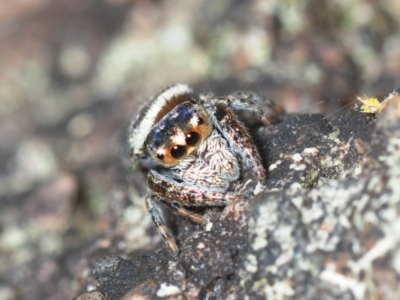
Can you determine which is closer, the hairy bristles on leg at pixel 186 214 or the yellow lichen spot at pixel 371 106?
the yellow lichen spot at pixel 371 106

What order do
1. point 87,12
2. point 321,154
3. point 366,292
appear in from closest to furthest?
point 366,292, point 321,154, point 87,12

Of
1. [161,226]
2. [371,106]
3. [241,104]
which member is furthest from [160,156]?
[371,106]

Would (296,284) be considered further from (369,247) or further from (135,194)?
(135,194)

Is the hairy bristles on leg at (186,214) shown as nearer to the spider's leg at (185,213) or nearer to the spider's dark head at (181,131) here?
the spider's leg at (185,213)

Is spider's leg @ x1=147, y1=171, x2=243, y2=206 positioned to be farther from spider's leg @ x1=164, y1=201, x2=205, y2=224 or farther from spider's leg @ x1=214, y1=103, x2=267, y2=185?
spider's leg @ x1=214, y1=103, x2=267, y2=185

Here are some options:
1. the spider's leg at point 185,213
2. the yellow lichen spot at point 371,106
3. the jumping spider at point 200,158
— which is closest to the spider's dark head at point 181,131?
the jumping spider at point 200,158

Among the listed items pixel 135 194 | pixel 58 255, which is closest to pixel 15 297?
pixel 58 255

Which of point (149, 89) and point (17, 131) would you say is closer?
point (149, 89)

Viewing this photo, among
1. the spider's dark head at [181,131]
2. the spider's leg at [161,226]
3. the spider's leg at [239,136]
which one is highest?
the spider's dark head at [181,131]

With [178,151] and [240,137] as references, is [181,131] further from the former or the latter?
[240,137]
